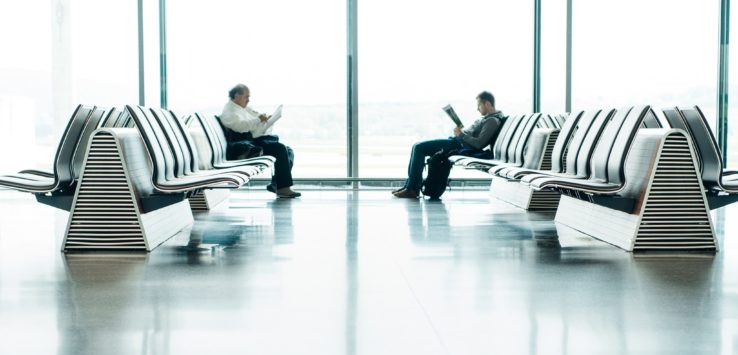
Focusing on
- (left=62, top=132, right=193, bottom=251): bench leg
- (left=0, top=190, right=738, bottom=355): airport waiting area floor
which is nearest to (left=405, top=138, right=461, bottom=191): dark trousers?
(left=0, top=190, right=738, bottom=355): airport waiting area floor

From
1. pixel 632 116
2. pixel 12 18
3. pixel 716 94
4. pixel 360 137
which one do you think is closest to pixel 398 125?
pixel 360 137

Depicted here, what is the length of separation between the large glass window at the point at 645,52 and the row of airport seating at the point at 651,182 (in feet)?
16.5

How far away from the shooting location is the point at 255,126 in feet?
28.2

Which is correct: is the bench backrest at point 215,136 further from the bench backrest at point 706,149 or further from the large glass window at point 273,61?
the bench backrest at point 706,149

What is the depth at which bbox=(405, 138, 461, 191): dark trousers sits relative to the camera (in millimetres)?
9016

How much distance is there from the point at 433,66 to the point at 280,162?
2694 mm

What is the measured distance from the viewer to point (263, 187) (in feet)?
33.2

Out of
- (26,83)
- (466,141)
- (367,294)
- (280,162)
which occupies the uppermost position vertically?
(26,83)

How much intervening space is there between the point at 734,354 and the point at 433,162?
6409mm

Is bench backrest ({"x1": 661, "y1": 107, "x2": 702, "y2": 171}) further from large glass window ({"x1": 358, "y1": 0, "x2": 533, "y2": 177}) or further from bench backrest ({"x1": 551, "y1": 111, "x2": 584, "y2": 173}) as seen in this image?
large glass window ({"x1": 358, "y1": 0, "x2": 533, "y2": 177})

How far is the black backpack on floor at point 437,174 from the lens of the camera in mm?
8836

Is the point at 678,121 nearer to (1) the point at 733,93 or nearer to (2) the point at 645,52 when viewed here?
(1) the point at 733,93

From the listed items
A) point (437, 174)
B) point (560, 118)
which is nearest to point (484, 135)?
point (437, 174)

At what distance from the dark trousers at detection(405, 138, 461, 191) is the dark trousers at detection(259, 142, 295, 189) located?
3.83 ft
